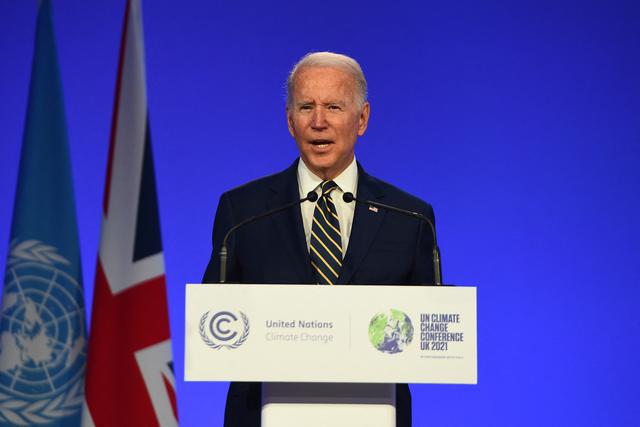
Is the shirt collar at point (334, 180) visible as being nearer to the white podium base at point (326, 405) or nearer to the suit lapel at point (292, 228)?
the suit lapel at point (292, 228)

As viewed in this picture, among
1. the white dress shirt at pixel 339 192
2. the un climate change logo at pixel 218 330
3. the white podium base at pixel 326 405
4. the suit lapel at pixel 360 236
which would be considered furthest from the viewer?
the white dress shirt at pixel 339 192

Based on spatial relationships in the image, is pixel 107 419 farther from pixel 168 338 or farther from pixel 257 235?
pixel 257 235

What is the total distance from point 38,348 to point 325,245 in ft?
3.03

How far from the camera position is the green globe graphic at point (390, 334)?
161cm

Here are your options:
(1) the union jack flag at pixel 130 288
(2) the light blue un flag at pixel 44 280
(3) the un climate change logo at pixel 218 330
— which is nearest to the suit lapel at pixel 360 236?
(3) the un climate change logo at pixel 218 330

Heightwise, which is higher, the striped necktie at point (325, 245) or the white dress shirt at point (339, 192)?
the white dress shirt at point (339, 192)

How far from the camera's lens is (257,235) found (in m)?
2.05

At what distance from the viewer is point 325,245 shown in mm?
1943

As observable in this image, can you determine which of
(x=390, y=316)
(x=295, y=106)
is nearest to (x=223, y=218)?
(x=295, y=106)

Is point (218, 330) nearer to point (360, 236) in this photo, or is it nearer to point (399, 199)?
point (360, 236)

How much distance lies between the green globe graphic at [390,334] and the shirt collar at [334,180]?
1.81 ft

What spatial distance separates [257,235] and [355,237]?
0.81 feet

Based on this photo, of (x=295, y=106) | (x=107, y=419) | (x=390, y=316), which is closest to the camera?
(x=390, y=316)

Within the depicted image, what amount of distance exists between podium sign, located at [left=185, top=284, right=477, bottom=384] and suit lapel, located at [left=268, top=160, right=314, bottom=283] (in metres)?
0.33
